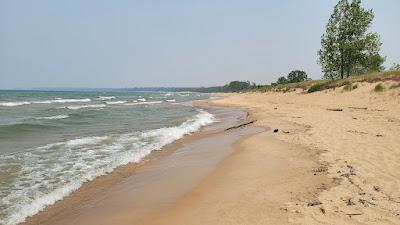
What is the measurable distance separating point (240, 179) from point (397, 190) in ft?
9.66

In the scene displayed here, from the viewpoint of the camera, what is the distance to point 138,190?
7695 mm

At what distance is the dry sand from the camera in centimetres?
529

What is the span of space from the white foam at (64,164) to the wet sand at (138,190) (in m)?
0.31

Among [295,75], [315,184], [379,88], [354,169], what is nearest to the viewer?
[315,184]

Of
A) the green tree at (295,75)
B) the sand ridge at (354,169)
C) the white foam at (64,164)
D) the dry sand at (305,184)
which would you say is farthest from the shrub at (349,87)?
the green tree at (295,75)

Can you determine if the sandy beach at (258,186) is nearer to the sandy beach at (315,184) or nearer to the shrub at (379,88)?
the sandy beach at (315,184)

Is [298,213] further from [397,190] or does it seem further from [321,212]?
[397,190]

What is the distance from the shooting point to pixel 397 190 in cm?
609

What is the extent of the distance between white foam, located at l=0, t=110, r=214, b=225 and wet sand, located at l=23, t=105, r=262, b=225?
1.03 feet

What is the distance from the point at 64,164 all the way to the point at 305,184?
6.52 m

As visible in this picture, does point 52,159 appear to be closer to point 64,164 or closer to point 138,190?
point 64,164

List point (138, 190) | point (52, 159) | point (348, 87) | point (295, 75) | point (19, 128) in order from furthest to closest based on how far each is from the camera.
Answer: point (295, 75) → point (348, 87) → point (19, 128) → point (52, 159) → point (138, 190)

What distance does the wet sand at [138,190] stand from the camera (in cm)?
614

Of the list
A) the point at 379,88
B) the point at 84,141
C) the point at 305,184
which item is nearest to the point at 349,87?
the point at 379,88
